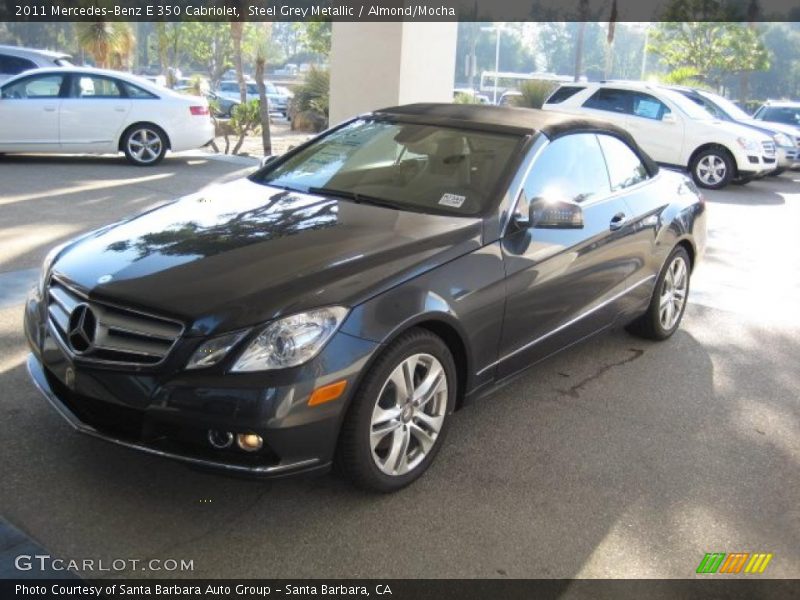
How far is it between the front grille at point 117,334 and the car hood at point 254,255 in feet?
0.14

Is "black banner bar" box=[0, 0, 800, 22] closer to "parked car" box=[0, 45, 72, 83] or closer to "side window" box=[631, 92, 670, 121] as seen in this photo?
"parked car" box=[0, 45, 72, 83]

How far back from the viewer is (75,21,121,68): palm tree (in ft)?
80.7

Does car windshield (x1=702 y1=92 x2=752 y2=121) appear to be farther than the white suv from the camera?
Yes

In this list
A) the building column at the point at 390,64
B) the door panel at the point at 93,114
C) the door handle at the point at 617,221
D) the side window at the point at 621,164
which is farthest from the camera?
the door panel at the point at 93,114

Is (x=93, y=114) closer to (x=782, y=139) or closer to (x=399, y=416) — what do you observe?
(x=399, y=416)

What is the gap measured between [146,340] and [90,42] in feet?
80.0

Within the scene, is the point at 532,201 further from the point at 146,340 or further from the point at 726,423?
the point at 146,340

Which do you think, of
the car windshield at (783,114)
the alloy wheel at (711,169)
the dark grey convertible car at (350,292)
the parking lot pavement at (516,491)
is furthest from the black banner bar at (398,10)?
the car windshield at (783,114)

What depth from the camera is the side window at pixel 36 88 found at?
11664 millimetres

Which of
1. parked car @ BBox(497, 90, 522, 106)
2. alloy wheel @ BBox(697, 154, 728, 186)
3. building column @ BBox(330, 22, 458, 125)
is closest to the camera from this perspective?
building column @ BBox(330, 22, 458, 125)

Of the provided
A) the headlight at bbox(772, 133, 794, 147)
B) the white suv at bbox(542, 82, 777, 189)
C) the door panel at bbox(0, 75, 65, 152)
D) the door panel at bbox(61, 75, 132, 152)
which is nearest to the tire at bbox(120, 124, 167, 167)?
the door panel at bbox(61, 75, 132, 152)

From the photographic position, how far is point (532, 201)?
4.09 m

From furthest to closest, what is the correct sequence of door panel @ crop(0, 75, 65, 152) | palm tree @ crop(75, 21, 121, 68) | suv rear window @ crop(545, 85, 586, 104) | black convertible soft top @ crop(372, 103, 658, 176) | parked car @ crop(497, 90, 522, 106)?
parked car @ crop(497, 90, 522, 106)
palm tree @ crop(75, 21, 121, 68)
suv rear window @ crop(545, 85, 586, 104)
door panel @ crop(0, 75, 65, 152)
black convertible soft top @ crop(372, 103, 658, 176)

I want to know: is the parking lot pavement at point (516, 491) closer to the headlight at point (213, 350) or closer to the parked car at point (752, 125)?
the headlight at point (213, 350)
